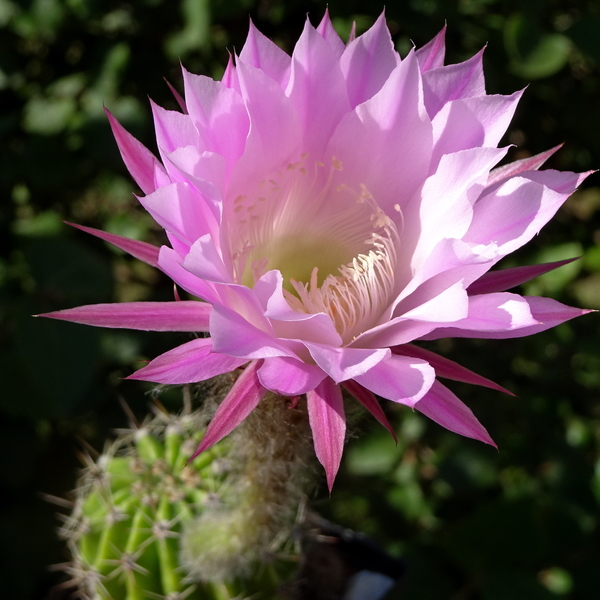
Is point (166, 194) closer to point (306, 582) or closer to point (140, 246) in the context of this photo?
point (140, 246)

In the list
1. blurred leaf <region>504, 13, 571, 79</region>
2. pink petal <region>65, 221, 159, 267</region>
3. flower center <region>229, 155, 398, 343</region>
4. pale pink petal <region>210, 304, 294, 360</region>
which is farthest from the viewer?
blurred leaf <region>504, 13, 571, 79</region>

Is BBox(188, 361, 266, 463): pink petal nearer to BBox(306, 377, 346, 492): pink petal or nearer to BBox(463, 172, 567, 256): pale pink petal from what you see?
BBox(306, 377, 346, 492): pink petal

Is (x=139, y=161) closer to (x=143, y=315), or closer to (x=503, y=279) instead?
(x=143, y=315)

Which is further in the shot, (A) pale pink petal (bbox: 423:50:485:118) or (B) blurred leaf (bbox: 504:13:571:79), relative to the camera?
(B) blurred leaf (bbox: 504:13:571:79)

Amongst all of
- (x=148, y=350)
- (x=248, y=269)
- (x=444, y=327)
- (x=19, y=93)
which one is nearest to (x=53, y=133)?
(x=19, y=93)

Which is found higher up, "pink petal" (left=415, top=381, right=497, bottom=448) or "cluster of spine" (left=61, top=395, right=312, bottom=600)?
"pink petal" (left=415, top=381, right=497, bottom=448)

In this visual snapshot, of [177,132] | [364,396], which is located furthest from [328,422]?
[177,132]

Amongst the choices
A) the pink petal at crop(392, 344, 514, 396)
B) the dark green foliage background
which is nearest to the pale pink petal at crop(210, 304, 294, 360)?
the pink petal at crop(392, 344, 514, 396)
